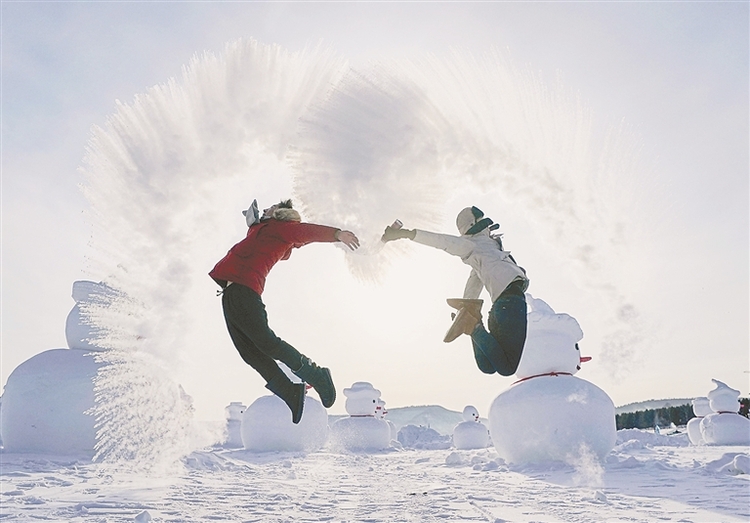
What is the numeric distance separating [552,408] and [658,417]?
105 feet

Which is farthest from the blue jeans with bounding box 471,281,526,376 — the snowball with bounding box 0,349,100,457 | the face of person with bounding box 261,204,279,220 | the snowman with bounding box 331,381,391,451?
the snowman with bounding box 331,381,391,451

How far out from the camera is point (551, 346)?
12906mm

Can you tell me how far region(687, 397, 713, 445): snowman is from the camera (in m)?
21.5

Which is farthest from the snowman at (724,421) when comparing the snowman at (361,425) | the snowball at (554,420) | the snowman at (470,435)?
the snowman at (361,425)

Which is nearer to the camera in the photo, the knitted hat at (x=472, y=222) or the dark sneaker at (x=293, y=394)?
the dark sneaker at (x=293, y=394)

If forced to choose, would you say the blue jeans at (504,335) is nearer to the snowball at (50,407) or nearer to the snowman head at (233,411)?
the snowball at (50,407)

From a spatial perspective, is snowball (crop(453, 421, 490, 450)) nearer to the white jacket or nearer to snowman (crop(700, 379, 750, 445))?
snowman (crop(700, 379, 750, 445))

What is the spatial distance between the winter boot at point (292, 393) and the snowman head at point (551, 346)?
899cm

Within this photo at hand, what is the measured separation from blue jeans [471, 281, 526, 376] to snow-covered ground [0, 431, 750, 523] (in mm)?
2454

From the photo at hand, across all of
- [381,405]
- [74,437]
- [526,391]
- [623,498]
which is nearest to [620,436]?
[381,405]

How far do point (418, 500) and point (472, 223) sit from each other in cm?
475

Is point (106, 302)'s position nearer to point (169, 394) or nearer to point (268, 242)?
point (169, 394)

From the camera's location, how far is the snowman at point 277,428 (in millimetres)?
20781

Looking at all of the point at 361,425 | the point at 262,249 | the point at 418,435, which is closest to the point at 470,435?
the point at 361,425
